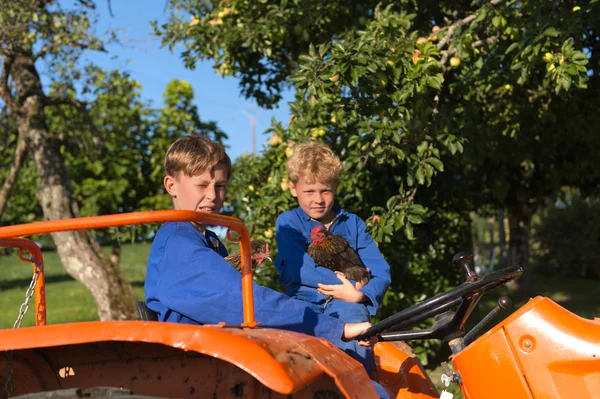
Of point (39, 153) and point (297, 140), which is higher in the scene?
point (39, 153)

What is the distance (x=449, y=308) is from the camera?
2320mm

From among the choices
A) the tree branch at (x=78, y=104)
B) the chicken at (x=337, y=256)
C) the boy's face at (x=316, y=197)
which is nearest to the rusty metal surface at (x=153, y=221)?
the chicken at (x=337, y=256)

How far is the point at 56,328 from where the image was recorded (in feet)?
5.58

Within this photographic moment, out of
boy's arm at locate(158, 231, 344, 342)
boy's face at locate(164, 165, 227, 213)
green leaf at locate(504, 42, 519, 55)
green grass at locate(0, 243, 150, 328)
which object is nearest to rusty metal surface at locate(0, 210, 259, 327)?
boy's arm at locate(158, 231, 344, 342)

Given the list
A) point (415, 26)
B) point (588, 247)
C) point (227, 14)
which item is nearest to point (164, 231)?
point (415, 26)

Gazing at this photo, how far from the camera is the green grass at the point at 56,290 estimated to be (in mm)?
11680

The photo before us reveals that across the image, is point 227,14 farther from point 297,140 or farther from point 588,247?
point 588,247

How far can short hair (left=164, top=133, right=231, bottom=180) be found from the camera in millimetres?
2619

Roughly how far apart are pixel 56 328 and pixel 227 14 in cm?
536

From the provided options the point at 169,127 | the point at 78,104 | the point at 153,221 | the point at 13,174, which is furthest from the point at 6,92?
the point at 153,221

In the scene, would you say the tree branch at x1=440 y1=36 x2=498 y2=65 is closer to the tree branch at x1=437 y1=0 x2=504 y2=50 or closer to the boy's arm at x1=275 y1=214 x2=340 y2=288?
the tree branch at x1=437 y1=0 x2=504 y2=50

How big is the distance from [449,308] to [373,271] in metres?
0.77

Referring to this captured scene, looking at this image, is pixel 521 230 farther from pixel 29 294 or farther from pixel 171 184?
pixel 29 294

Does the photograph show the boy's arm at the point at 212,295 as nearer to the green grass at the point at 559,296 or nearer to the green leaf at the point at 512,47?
the green leaf at the point at 512,47
